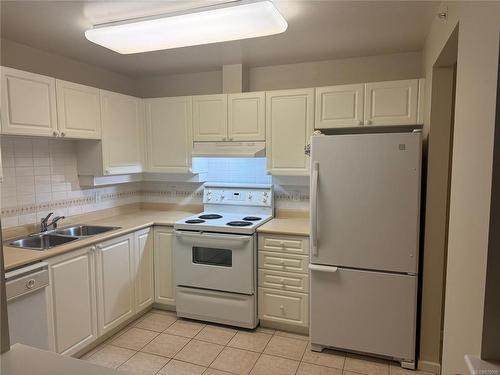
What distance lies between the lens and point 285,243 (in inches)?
114

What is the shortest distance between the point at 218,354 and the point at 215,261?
75 centimetres

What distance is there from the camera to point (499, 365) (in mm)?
929

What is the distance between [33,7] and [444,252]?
303 centimetres

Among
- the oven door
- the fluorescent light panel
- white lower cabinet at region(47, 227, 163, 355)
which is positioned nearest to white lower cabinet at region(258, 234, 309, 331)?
the oven door

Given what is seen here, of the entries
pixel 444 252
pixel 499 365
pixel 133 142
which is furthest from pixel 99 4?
pixel 444 252

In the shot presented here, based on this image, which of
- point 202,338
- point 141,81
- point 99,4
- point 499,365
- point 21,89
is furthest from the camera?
point 141,81

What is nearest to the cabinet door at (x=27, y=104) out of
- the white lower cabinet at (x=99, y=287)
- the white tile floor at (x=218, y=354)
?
the white lower cabinet at (x=99, y=287)

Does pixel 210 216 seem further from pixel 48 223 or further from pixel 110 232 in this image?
pixel 48 223

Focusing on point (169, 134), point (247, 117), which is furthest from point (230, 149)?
point (169, 134)

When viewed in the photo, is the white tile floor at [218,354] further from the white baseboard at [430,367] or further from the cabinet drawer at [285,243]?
the cabinet drawer at [285,243]

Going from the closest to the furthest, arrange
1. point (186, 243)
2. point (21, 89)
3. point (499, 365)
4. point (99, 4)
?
point (499, 365), point (99, 4), point (21, 89), point (186, 243)

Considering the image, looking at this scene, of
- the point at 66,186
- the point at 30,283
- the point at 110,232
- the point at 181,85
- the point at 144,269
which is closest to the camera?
the point at 30,283

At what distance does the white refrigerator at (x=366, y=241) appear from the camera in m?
2.39

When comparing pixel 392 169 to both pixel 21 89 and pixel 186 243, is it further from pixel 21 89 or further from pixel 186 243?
pixel 21 89
